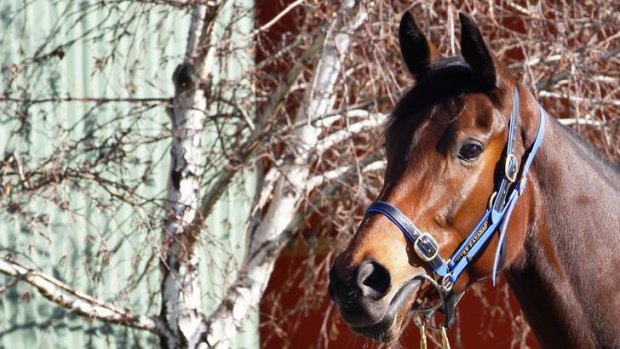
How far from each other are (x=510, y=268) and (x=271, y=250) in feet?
6.95

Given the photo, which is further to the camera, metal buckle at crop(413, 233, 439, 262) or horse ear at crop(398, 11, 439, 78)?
horse ear at crop(398, 11, 439, 78)

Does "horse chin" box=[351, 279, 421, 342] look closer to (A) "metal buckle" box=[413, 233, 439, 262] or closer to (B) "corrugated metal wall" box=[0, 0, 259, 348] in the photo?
(A) "metal buckle" box=[413, 233, 439, 262]

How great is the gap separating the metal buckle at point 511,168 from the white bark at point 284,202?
75.9 inches

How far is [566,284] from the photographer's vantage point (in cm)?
304

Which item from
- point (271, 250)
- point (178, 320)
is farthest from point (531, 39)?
point (178, 320)

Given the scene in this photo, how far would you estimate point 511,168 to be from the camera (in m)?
2.97

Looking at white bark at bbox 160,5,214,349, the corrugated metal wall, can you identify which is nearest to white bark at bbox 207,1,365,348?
white bark at bbox 160,5,214,349

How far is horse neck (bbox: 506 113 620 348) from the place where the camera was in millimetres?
3033

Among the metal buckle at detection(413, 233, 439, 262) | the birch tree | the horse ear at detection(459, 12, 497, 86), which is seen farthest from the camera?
the birch tree

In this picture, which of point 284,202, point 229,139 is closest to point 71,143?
point 229,139

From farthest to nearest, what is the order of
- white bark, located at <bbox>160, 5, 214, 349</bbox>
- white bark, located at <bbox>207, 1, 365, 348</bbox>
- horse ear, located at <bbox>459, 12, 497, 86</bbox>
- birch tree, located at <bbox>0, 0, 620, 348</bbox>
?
white bark, located at <bbox>207, 1, 365, 348</bbox> → white bark, located at <bbox>160, 5, 214, 349</bbox> → birch tree, located at <bbox>0, 0, 620, 348</bbox> → horse ear, located at <bbox>459, 12, 497, 86</bbox>

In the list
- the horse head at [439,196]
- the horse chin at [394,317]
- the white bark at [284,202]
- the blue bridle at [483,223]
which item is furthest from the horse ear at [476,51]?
the white bark at [284,202]

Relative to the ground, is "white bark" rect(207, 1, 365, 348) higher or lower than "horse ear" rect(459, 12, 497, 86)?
lower

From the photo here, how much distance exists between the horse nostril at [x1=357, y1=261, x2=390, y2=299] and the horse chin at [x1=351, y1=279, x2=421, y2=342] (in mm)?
51
